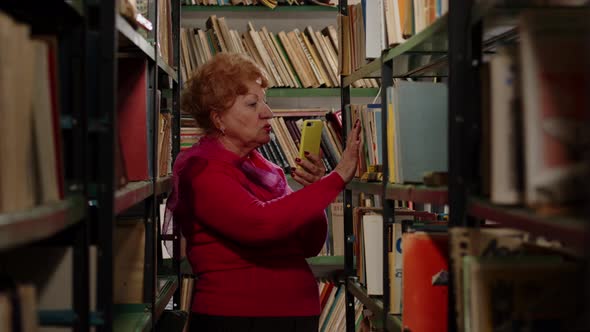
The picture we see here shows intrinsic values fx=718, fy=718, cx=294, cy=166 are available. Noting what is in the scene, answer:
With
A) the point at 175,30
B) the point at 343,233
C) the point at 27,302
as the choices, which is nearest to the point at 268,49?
the point at 175,30

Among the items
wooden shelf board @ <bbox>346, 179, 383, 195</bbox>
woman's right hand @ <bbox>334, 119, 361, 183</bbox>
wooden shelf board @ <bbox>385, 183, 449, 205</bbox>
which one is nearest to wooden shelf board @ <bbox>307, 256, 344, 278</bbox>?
wooden shelf board @ <bbox>346, 179, 383, 195</bbox>

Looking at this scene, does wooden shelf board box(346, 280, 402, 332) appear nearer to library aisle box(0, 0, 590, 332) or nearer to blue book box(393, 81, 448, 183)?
library aisle box(0, 0, 590, 332)

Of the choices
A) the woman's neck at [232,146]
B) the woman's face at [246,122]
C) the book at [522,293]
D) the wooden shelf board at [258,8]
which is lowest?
the book at [522,293]

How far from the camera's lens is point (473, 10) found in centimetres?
138

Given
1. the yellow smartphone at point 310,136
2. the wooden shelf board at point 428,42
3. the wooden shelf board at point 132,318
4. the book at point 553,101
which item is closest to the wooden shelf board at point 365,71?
the wooden shelf board at point 428,42

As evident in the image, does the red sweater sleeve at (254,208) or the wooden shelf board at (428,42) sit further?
the red sweater sleeve at (254,208)

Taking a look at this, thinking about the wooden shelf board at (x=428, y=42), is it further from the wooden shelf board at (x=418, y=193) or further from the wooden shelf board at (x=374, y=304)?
the wooden shelf board at (x=374, y=304)

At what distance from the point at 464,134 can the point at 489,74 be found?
20cm

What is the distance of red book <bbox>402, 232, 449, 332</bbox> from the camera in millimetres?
1636

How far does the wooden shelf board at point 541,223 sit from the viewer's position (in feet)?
2.78

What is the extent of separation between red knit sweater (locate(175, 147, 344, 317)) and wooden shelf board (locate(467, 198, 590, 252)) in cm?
99

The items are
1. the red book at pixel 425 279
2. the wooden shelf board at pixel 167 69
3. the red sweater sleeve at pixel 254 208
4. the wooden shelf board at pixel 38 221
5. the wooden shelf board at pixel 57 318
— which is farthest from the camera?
the wooden shelf board at pixel 167 69

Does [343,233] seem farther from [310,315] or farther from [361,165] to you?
[310,315]

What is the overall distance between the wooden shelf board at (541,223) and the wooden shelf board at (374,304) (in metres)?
0.80
